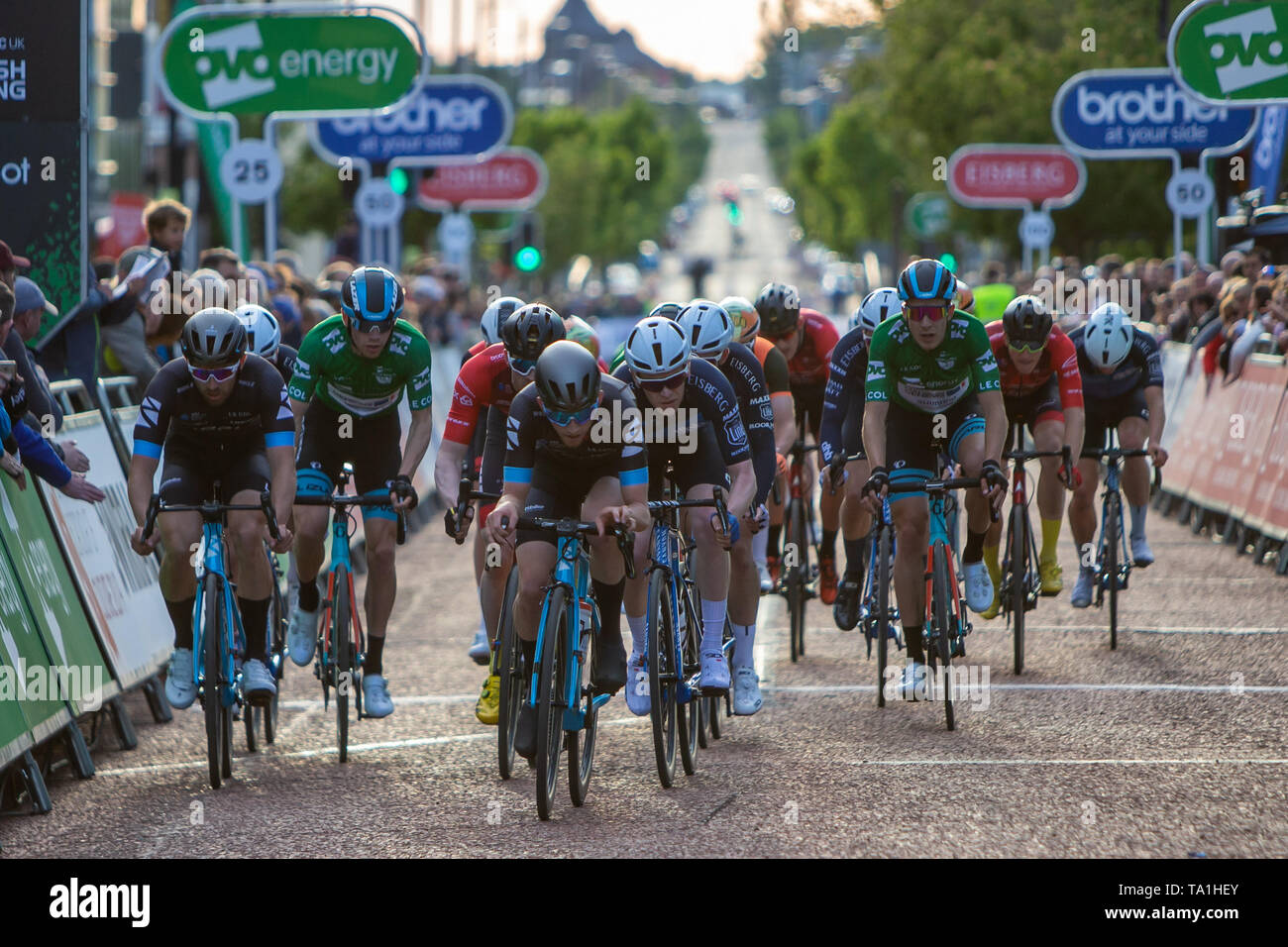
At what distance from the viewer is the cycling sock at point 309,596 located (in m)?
9.16

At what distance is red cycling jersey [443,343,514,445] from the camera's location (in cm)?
873

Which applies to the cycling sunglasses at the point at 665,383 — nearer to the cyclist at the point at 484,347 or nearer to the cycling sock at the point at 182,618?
the cyclist at the point at 484,347

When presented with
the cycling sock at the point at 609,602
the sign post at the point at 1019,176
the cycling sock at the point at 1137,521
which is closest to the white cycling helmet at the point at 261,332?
the cycling sock at the point at 609,602

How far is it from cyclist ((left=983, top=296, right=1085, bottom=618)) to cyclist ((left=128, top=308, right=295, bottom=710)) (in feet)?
12.4

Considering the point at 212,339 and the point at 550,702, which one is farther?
the point at 212,339

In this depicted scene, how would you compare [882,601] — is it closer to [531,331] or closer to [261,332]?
[531,331]

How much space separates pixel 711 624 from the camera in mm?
8250

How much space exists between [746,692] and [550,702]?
1.91m

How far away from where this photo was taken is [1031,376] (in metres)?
10.7

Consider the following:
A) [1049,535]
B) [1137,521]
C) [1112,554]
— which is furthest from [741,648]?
[1137,521]

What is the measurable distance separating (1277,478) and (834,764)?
7.19 m

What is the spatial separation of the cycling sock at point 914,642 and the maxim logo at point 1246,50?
261 inches

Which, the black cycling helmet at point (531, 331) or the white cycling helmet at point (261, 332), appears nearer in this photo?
the black cycling helmet at point (531, 331)
